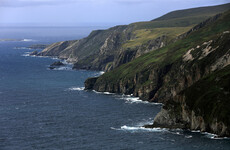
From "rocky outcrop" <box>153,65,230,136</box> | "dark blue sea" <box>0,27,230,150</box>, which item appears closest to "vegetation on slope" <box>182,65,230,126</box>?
"rocky outcrop" <box>153,65,230,136</box>

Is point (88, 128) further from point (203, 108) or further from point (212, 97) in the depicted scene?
point (212, 97)

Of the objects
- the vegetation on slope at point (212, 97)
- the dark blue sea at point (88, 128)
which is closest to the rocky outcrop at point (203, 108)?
the vegetation on slope at point (212, 97)

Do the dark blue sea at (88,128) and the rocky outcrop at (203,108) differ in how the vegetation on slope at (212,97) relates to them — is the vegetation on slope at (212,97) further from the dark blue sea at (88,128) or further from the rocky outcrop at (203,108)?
the dark blue sea at (88,128)

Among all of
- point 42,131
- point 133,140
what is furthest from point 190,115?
point 42,131

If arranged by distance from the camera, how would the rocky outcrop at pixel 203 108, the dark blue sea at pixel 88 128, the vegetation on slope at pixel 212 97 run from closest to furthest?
the dark blue sea at pixel 88 128
the rocky outcrop at pixel 203 108
the vegetation on slope at pixel 212 97

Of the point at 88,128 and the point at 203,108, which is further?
the point at 88,128

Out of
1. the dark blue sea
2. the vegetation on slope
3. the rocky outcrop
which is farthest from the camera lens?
the vegetation on slope

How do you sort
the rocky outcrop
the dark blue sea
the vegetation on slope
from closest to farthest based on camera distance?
the dark blue sea → the rocky outcrop → the vegetation on slope

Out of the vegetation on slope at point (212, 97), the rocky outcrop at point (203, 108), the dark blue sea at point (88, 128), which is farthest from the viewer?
the vegetation on slope at point (212, 97)

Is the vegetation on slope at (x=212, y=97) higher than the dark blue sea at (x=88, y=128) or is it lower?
higher

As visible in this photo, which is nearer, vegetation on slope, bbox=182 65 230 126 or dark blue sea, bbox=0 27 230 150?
dark blue sea, bbox=0 27 230 150

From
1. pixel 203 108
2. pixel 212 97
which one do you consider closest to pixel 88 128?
pixel 203 108

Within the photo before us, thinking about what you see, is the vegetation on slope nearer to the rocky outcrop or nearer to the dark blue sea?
the rocky outcrop
